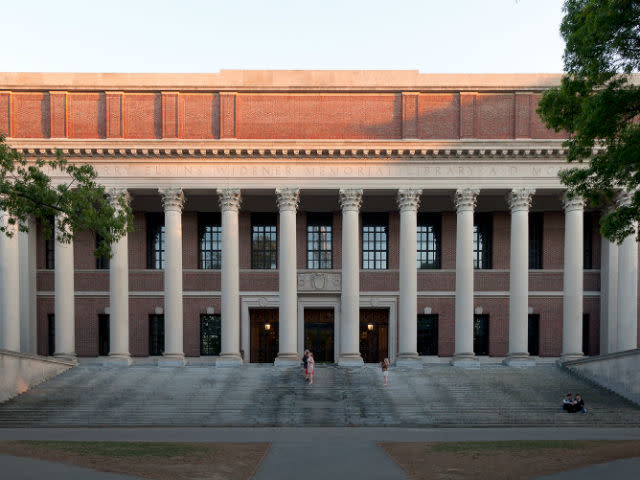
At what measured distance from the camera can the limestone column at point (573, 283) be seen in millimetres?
33156

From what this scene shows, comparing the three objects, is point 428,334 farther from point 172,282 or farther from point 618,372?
point 172,282

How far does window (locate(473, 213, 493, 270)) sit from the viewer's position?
38.5m

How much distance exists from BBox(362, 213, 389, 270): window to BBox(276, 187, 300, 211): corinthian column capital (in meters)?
6.51

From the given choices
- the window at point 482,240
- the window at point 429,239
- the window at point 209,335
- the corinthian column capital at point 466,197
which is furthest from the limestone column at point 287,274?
the window at point 482,240

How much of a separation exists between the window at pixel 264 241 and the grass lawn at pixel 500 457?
69.9 ft

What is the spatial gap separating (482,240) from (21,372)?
89.1 feet

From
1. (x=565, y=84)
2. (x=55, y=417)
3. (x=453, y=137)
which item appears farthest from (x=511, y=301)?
(x=55, y=417)

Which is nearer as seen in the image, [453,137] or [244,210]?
[453,137]

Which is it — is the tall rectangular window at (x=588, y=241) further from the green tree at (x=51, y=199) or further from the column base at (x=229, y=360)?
the green tree at (x=51, y=199)

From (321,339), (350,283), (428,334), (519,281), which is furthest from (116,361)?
(519,281)

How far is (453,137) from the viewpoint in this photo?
1337 inches

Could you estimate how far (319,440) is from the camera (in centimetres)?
1917

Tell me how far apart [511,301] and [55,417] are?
77.2 ft

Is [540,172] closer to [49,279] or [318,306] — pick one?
[318,306]
